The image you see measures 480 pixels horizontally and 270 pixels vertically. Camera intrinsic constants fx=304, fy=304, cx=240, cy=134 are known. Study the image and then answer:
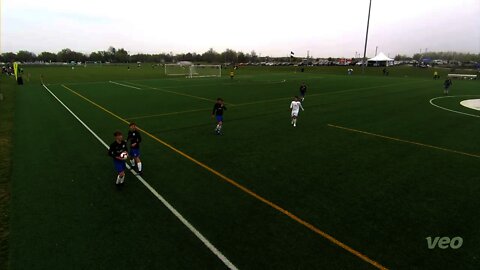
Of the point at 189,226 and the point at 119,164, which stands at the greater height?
the point at 119,164

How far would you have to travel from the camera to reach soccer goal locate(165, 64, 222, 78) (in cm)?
6195

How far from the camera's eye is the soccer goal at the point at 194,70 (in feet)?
203

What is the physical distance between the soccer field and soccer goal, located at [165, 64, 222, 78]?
4661 cm

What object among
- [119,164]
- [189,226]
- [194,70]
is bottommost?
[189,226]

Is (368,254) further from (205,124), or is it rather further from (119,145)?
(205,124)

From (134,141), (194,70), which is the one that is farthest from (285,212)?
(194,70)

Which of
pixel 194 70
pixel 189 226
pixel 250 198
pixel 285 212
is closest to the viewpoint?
pixel 189 226

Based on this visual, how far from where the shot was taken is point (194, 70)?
62375 mm

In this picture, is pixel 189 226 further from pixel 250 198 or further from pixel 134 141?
pixel 134 141

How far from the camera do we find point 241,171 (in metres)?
10.4

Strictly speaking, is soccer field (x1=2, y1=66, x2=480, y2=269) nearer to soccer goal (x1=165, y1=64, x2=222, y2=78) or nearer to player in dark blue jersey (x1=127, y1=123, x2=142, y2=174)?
player in dark blue jersey (x1=127, y1=123, x2=142, y2=174)

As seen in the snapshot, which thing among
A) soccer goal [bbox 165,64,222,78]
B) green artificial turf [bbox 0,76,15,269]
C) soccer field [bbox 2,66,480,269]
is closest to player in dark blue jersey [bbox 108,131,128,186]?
soccer field [bbox 2,66,480,269]

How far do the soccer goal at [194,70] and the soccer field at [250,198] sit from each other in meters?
46.6

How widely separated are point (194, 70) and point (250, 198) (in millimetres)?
56745
